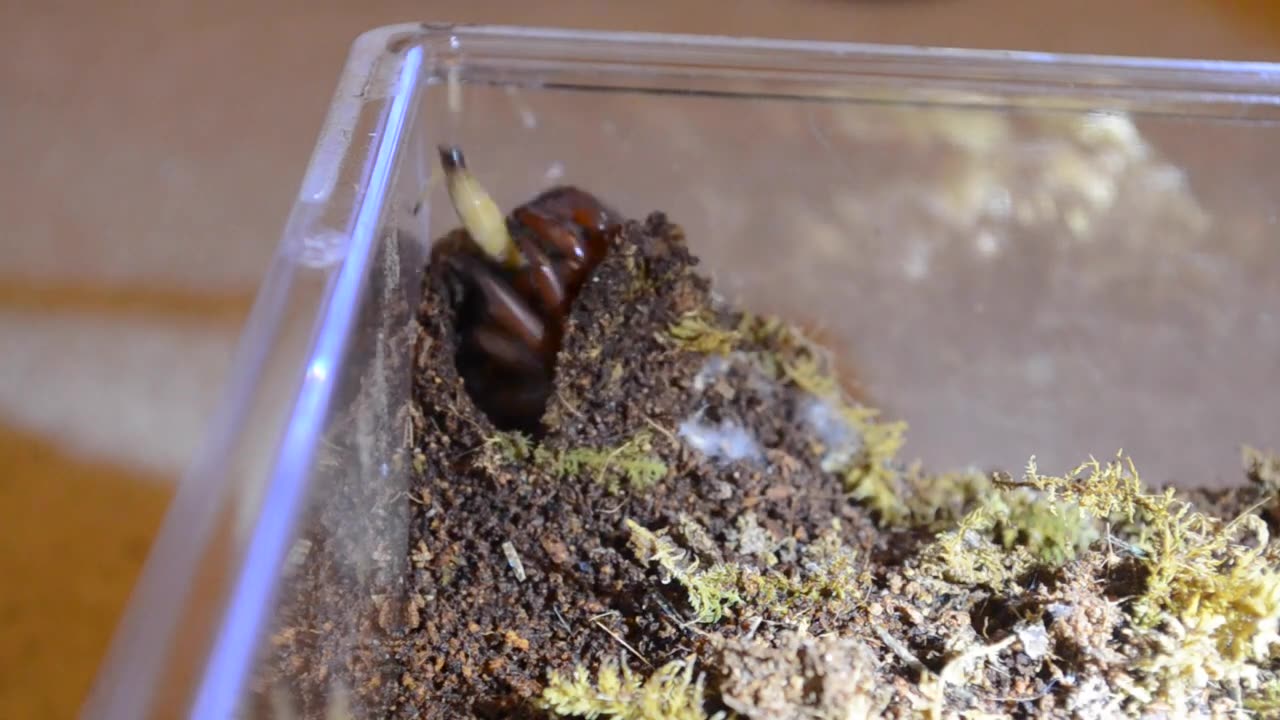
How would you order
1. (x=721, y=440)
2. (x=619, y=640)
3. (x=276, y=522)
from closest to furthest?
(x=276, y=522) < (x=619, y=640) < (x=721, y=440)

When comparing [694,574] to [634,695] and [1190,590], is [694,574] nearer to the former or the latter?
[634,695]

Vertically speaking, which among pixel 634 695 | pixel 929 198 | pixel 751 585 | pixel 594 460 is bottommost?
pixel 634 695

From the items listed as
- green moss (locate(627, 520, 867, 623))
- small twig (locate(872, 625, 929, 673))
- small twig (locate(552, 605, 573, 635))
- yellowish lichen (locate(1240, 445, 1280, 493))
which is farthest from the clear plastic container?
small twig (locate(872, 625, 929, 673))

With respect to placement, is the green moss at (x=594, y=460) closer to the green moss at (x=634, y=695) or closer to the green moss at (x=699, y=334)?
the green moss at (x=699, y=334)

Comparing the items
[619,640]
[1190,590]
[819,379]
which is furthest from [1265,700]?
[819,379]

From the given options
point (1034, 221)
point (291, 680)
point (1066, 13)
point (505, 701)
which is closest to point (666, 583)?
point (505, 701)

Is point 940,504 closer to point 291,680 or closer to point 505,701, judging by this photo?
point 505,701

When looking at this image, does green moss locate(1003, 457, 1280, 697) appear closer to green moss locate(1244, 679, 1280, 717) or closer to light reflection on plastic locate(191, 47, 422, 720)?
green moss locate(1244, 679, 1280, 717)
